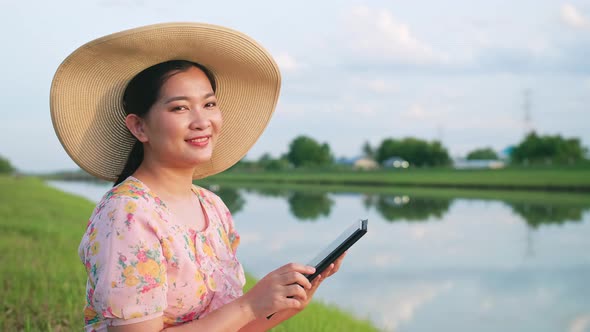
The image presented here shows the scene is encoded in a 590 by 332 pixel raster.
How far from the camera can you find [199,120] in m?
1.49

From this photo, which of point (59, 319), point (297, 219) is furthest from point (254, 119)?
point (297, 219)

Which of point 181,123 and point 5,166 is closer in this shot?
point 181,123

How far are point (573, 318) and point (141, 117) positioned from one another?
7.68 m

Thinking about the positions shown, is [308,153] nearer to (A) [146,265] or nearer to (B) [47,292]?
(B) [47,292]

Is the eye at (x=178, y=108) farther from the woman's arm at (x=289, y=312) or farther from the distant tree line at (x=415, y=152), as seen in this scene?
the distant tree line at (x=415, y=152)

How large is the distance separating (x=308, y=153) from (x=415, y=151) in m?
15.4

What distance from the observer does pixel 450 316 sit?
24.4 feet

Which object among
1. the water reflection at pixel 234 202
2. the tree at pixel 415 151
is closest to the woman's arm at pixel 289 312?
the water reflection at pixel 234 202

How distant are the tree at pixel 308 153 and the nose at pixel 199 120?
7873cm

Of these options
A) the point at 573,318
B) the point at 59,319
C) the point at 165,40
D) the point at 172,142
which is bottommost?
the point at 573,318

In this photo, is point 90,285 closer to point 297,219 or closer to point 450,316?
point 450,316

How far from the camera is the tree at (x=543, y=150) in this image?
5174 centimetres

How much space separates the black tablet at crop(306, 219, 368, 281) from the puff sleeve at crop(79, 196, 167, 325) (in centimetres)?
36

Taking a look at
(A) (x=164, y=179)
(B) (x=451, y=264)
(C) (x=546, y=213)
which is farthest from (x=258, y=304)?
(C) (x=546, y=213)
